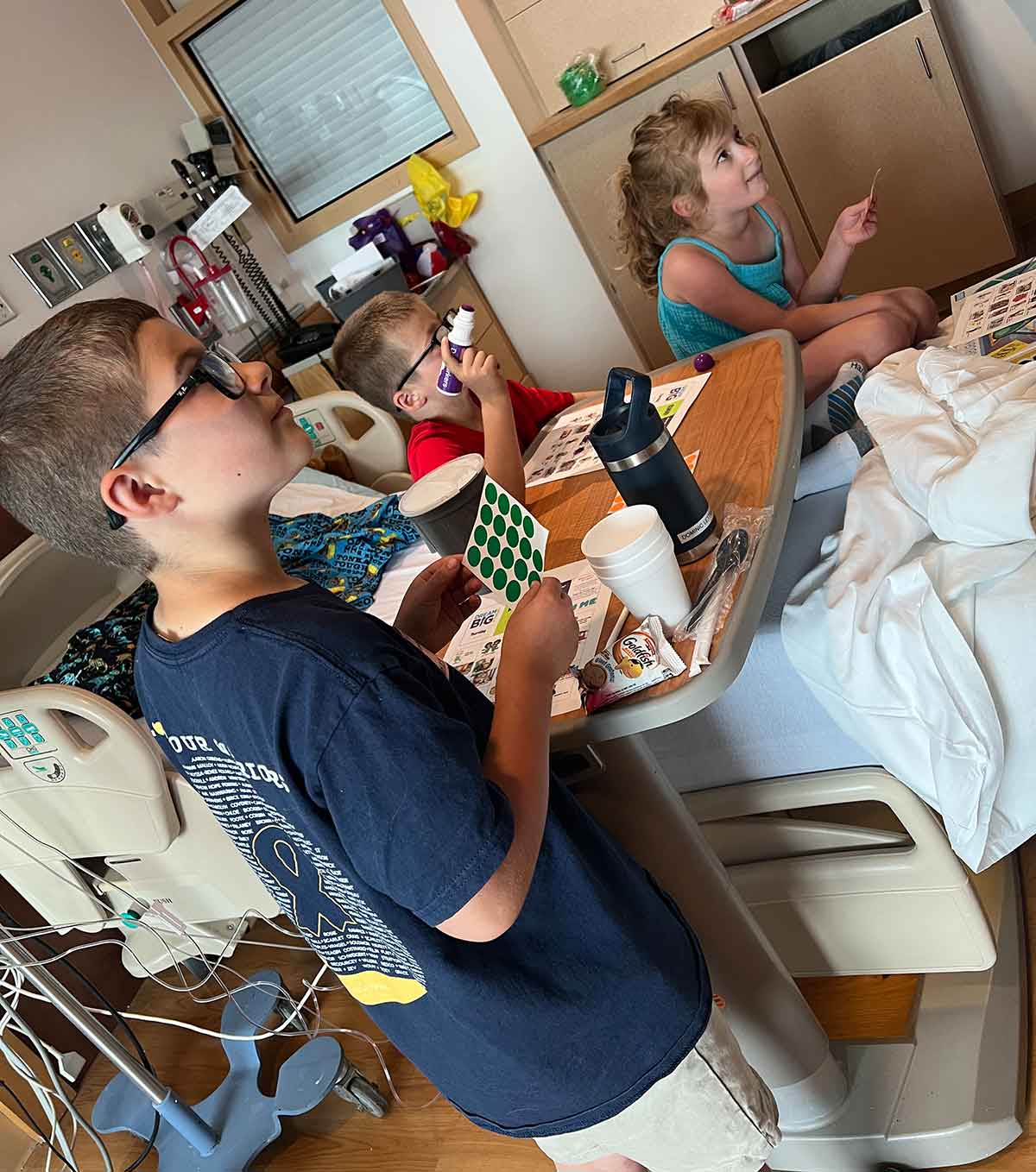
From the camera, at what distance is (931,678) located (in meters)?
1.29

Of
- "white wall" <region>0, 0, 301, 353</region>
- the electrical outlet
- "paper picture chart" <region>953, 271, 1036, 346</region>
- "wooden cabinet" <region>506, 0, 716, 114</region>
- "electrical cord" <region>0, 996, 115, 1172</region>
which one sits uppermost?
"white wall" <region>0, 0, 301, 353</region>

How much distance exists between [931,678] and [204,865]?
1.35 meters

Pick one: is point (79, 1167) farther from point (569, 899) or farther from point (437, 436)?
point (569, 899)

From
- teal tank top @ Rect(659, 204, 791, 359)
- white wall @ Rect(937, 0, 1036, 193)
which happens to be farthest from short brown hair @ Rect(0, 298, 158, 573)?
white wall @ Rect(937, 0, 1036, 193)

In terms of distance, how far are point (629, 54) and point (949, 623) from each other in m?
3.20

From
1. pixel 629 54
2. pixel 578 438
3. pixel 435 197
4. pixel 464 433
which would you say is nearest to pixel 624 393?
pixel 578 438

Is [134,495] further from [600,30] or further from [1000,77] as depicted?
[1000,77]

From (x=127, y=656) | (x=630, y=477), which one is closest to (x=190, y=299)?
(x=127, y=656)

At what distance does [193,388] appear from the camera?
41.6 inches

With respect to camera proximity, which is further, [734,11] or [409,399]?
[734,11]

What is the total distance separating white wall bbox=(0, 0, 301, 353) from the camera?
3.19 metres

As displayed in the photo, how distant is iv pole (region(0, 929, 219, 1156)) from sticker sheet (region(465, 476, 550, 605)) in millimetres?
1238

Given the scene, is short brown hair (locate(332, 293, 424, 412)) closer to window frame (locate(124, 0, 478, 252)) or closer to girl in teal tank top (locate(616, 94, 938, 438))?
girl in teal tank top (locate(616, 94, 938, 438))

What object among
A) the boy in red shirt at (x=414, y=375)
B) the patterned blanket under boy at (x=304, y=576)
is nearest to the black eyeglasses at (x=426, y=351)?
the boy in red shirt at (x=414, y=375)
